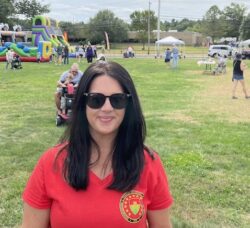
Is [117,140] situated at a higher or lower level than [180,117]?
higher

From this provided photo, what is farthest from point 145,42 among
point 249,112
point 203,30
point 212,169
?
point 212,169

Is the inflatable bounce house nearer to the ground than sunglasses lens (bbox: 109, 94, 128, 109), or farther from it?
nearer to the ground

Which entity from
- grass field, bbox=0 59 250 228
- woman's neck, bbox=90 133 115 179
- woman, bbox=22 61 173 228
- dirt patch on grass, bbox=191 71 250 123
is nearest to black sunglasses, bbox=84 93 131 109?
woman, bbox=22 61 173 228

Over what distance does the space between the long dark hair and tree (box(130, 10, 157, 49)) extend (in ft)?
278

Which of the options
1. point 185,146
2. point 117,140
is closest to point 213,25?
point 185,146

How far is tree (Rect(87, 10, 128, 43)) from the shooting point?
86000mm

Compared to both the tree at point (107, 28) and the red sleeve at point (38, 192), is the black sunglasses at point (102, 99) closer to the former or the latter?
the red sleeve at point (38, 192)

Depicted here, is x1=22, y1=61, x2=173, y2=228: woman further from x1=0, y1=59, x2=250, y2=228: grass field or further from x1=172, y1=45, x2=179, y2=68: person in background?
x1=172, y1=45, x2=179, y2=68: person in background

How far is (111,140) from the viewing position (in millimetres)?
2133

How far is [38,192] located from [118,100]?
54 centimetres

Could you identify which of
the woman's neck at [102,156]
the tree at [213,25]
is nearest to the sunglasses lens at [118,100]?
the woman's neck at [102,156]

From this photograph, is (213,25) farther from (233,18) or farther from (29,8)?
(29,8)

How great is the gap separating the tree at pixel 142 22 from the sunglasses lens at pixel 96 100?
85.0m

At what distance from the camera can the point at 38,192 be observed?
78.2 inches
